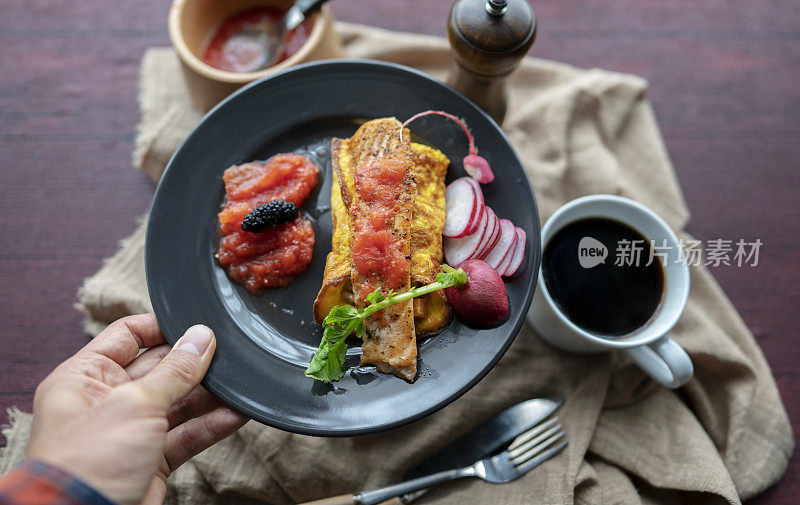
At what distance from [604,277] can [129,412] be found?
2.14 m

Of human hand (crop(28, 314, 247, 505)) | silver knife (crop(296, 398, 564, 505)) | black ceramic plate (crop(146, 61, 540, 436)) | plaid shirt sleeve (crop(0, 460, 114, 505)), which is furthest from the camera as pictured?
silver knife (crop(296, 398, 564, 505))

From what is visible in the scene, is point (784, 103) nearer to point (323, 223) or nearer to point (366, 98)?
point (366, 98)

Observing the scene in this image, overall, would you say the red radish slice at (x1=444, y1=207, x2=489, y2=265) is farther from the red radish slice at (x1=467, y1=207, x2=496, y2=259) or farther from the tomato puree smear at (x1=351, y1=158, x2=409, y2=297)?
the tomato puree smear at (x1=351, y1=158, x2=409, y2=297)

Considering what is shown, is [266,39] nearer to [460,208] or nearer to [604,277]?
[460,208]

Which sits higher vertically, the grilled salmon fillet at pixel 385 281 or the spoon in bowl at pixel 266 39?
the spoon in bowl at pixel 266 39

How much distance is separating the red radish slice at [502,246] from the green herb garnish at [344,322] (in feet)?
0.60

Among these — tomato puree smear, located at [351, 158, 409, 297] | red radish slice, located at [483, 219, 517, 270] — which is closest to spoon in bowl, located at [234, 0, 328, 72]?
tomato puree smear, located at [351, 158, 409, 297]

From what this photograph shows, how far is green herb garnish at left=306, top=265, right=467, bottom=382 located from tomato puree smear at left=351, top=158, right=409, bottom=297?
11 centimetres

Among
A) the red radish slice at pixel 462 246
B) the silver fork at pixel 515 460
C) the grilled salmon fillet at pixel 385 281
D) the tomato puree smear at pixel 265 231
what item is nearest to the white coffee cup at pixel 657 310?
the red radish slice at pixel 462 246

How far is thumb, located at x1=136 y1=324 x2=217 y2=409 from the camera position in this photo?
202 cm

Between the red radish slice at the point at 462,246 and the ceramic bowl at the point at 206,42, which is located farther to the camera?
the ceramic bowl at the point at 206,42

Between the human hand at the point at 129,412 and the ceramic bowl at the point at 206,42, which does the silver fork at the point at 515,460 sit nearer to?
the human hand at the point at 129,412

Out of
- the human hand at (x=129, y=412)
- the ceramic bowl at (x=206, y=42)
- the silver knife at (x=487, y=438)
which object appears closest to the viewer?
the human hand at (x=129, y=412)

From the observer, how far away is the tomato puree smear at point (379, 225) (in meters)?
2.32
